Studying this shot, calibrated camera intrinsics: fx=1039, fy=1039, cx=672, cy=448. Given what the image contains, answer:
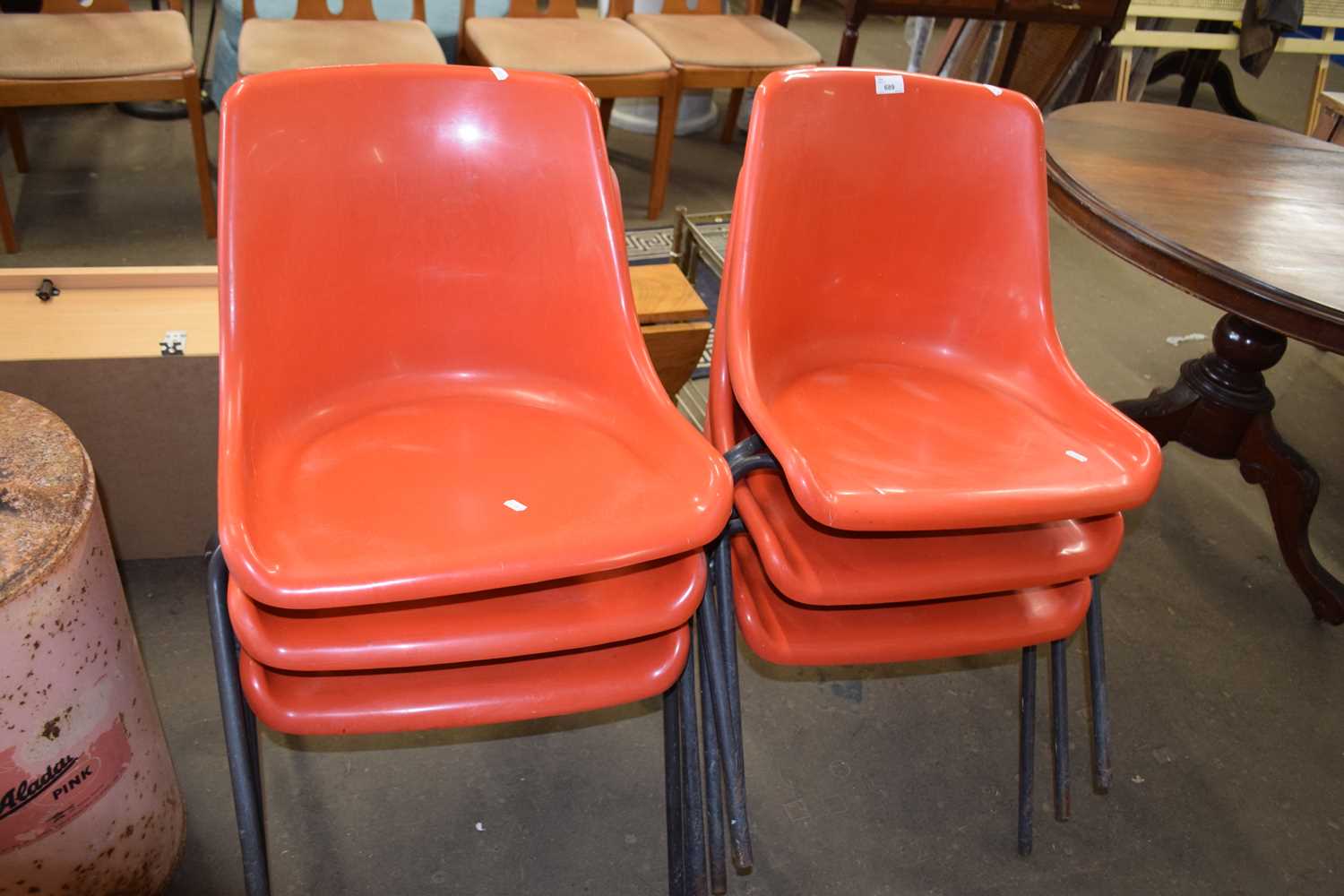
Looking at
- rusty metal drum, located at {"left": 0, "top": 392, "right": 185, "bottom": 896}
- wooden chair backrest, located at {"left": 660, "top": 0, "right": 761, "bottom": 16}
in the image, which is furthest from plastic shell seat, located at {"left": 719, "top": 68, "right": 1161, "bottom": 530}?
wooden chair backrest, located at {"left": 660, "top": 0, "right": 761, "bottom": 16}

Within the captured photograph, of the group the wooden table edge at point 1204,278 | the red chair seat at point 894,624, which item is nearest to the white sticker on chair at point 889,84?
the wooden table edge at point 1204,278

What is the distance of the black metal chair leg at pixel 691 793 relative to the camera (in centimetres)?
119

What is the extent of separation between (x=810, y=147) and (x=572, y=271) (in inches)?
13.3

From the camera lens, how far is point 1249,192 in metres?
1.76

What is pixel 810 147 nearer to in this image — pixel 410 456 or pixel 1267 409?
pixel 410 456

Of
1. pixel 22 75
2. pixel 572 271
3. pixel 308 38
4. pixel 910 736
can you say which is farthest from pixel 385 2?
pixel 910 736

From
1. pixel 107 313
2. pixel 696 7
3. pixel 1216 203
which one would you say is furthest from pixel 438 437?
pixel 696 7

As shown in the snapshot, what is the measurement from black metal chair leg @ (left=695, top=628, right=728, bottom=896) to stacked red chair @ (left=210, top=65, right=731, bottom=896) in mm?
28

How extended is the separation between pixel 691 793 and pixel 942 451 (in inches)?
19.7

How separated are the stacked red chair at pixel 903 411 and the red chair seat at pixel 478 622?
12 centimetres

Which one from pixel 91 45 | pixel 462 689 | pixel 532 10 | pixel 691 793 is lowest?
pixel 691 793

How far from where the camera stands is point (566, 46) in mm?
2797

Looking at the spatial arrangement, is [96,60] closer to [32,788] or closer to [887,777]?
[32,788]

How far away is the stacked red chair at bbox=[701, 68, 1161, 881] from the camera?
113 cm
